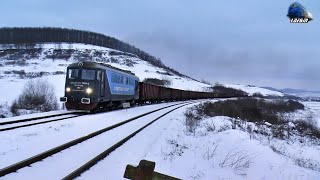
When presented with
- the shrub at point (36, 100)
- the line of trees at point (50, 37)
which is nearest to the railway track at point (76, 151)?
the shrub at point (36, 100)

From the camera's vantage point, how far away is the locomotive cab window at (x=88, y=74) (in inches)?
858

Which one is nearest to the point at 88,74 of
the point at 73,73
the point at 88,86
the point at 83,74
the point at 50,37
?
the point at 83,74

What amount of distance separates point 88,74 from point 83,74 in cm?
33

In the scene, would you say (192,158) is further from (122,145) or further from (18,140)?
(18,140)

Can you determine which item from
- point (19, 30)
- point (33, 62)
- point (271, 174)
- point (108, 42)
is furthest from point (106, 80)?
point (108, 42)

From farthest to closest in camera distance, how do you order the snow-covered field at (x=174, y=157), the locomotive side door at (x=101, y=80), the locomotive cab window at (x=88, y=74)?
the locomotive cab window at (x=88, y=74), the locomotive side door at (x=101, y=80), the snow-covered field at (x=174, y=157)

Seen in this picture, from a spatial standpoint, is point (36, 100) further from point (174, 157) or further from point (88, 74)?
point (174, 157)

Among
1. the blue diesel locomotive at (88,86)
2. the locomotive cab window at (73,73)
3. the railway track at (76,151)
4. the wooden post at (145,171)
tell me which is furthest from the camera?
the locomotive cab window at (73,73)

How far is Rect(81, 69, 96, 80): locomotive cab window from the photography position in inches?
858

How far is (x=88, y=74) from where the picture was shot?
21.9m

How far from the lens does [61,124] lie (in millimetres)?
14477

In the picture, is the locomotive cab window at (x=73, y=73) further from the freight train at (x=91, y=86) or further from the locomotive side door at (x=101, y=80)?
the locomotive side door at (x=101, y=80)

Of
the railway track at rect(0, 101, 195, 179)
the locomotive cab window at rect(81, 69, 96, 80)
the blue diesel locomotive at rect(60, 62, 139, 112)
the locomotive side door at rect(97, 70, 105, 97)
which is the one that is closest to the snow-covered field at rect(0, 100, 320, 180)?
the railway track at rect(0, 101, 195, 179)

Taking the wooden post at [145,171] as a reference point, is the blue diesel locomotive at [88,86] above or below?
above
